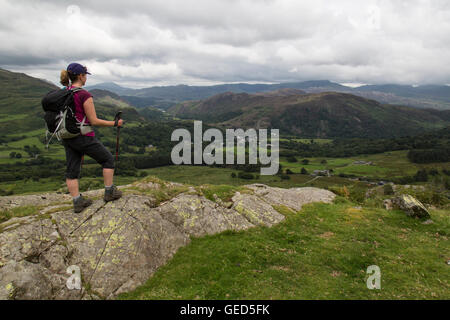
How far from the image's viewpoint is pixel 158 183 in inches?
739

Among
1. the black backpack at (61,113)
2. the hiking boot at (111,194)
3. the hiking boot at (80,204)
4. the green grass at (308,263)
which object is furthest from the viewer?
the hiking boot at (111,194)

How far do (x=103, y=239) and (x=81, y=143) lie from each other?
4.59m

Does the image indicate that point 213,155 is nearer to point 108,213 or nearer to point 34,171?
point 34,171

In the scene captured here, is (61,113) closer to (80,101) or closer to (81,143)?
(80,101)

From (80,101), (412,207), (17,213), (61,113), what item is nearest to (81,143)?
(61,113)

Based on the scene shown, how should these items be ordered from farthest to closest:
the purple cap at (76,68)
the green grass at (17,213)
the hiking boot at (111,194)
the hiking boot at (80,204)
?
the hiking boot at (111,194)
the hiking boot at (80,204)
the green grass at (17,213)
the purple cap at (76,68)

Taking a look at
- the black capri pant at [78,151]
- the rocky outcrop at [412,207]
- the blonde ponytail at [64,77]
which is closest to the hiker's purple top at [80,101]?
the blonde ponytail at [64,77]

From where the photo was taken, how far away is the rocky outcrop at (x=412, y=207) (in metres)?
17.6

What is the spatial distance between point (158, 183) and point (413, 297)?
1664 centimetres

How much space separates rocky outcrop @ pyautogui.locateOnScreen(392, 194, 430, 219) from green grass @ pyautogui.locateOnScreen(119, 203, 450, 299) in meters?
1.39

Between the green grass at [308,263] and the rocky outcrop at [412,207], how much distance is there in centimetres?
139

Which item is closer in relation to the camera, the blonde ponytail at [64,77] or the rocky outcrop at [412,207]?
the blonde ponytail at [64,77]

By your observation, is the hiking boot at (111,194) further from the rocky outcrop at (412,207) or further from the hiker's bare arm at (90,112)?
the rocky outcrop at (412,207)
